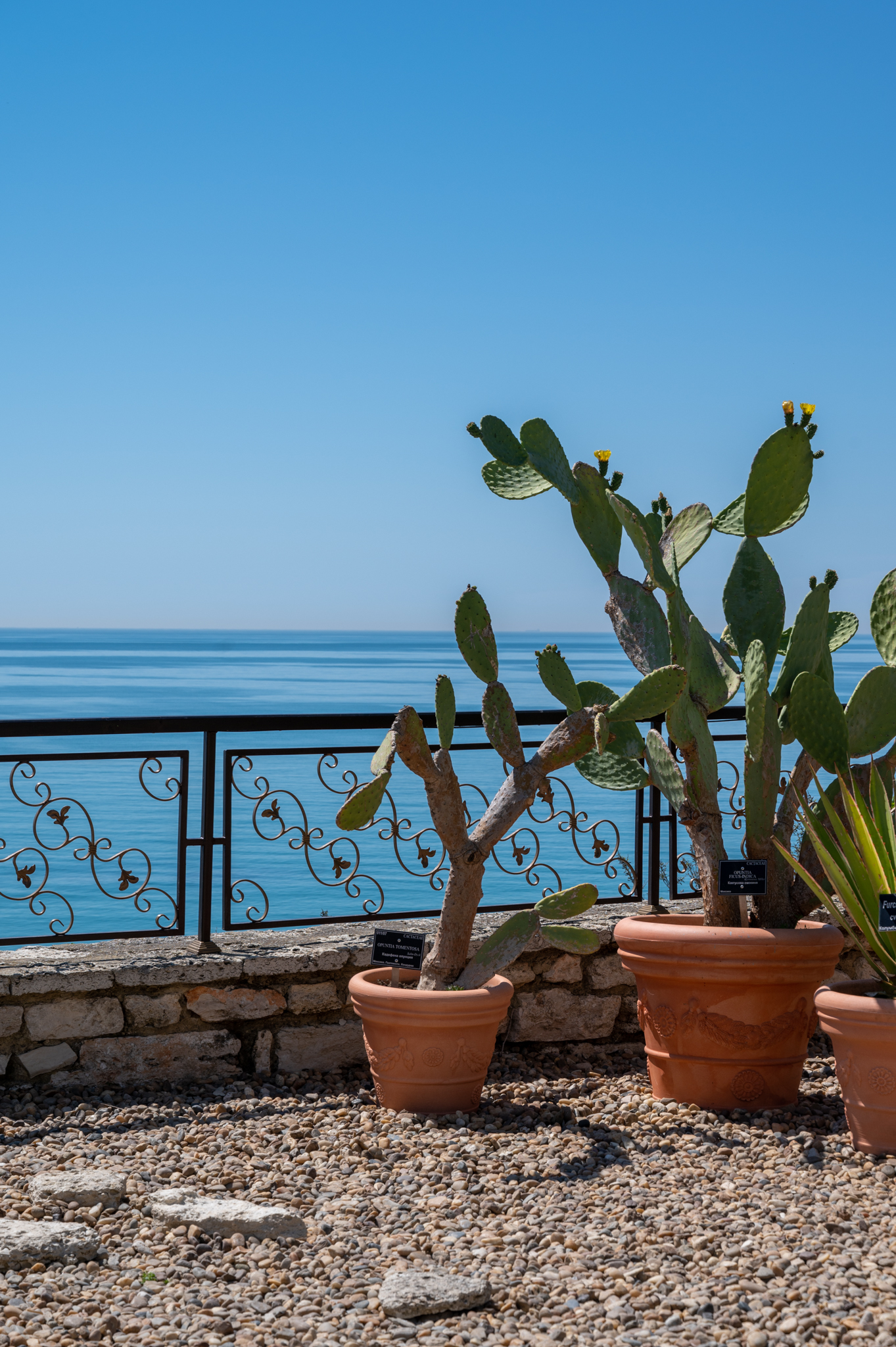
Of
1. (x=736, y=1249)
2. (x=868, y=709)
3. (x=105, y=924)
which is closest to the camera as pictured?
(x=736, y=1249)

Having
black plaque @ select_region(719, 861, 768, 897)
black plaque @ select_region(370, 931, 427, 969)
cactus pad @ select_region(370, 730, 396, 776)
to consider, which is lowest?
black plaque @ select_region(370, 931, 427, 969)

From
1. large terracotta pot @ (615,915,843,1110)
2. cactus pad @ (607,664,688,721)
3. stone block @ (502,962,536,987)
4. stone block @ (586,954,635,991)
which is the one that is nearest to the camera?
cactus pad @ (607,664,688,721)

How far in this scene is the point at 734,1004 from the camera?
11.5 feet

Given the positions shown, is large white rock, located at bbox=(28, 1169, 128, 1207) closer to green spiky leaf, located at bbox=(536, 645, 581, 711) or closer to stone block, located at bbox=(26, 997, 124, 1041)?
stone block, located at bbox=(26, 997, 124, 1041)

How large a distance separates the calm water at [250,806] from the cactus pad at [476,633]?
69 cm

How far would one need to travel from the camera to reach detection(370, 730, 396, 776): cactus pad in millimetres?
3322

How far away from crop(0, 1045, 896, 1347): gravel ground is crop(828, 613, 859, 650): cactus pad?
1.42m

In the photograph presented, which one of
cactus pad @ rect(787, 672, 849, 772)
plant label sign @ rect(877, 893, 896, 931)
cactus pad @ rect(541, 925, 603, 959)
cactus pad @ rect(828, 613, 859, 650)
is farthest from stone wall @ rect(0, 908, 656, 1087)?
cactus pad @ rect(828, 613, 859, 650)

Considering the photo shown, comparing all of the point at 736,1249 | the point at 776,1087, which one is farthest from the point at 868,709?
the point at 736,1249

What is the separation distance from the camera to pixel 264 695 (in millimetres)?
26875

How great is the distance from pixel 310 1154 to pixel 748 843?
1.53 m

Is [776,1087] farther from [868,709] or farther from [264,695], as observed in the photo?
[264,695]

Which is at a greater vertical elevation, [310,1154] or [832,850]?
[832,850]

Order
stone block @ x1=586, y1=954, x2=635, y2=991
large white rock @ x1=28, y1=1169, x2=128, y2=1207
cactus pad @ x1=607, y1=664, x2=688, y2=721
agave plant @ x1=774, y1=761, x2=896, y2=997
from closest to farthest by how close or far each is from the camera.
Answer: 1. large white rock @ x1=28, y1=1169, x2=128, y2=1207
2. agave plant @ x1=774, y1=761, x2=896, y2=997
3. cactus pad @ x1=607, y1=664, x2=688, y2=721
4. stone block @ x1=586, y1=954, x2=635, y2=991
